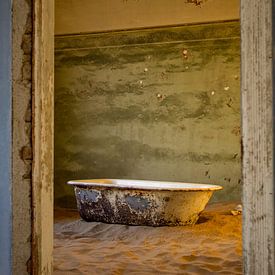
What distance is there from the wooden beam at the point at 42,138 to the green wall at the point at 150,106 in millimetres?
5299

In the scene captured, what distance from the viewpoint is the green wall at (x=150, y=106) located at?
7.21 m

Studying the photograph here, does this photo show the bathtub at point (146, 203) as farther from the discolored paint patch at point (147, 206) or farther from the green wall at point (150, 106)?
the green wall at point (150, 106)

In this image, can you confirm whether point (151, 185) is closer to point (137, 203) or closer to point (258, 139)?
point (137, 203)

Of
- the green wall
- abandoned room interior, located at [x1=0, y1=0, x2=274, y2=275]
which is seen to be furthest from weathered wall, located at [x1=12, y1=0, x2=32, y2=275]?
the green wall

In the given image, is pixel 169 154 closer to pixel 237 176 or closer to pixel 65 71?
pixel 237 176

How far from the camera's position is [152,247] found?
4957 mm

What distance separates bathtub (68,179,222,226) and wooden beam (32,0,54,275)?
11.7 ft

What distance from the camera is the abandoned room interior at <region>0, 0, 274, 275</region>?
1.61 m

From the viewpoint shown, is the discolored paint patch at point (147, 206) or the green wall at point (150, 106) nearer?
the discolored paint patch at point (147, 206)

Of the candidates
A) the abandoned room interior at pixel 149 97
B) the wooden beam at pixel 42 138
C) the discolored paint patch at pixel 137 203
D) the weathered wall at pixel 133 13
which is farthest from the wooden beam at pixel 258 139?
the weathered wall at pixel 133 13

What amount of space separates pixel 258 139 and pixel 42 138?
1.05 meters

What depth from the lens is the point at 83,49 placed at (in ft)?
26.9

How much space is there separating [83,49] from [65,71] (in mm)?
546

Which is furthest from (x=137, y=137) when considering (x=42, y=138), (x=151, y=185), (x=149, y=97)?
(x=42, y=138)
